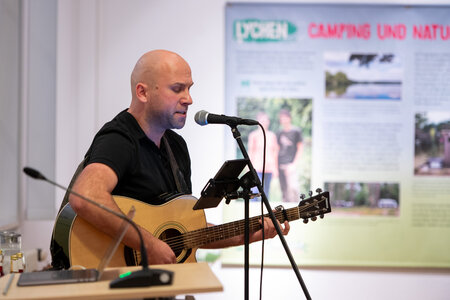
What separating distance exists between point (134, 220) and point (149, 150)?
44cm

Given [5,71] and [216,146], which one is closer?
[5,71]

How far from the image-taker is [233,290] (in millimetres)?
4148

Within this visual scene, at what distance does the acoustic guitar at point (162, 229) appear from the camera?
227 cm

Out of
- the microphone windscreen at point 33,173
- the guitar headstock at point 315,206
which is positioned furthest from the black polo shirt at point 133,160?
the microphone windscreen at point 33,173

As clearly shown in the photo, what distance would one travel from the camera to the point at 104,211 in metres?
2.26

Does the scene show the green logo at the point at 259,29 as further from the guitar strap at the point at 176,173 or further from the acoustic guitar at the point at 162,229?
the acoustic guitar at the point at 162,229

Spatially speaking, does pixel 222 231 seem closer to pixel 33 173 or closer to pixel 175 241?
pixel 175 241

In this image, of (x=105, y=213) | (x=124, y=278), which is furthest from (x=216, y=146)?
(x=124, y=278)

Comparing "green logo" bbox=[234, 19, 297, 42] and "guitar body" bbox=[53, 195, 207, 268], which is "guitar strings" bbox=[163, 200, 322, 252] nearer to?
"guitar body" bbox=[53, 195, 207, 268]

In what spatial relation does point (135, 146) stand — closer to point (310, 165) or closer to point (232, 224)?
point (232, 224)

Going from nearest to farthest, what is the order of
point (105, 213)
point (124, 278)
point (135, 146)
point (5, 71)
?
point (124, 278), point (105, 213), point (135, 146), point (5, 71)

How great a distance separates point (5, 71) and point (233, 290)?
221 cm

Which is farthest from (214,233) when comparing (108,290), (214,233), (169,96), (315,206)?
(108,290)

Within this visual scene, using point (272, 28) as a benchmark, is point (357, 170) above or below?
below
